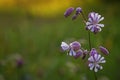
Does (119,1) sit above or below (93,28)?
above

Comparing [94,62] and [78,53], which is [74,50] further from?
[94,62]

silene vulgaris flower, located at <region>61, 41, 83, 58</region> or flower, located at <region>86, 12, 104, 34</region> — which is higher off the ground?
flower, located at <region>86, 12, 104, 34</region>

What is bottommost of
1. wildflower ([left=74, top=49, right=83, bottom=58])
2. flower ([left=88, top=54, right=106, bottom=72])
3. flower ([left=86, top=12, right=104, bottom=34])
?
flower ([left=88, top=54, right=106, bottom=72])

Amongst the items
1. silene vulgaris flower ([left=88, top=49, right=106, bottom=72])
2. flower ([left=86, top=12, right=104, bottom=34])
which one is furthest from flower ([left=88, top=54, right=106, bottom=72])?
flower ([left=86, top=12, right=104, bottom=34])

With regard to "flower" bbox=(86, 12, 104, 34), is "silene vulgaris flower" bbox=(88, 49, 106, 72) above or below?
below

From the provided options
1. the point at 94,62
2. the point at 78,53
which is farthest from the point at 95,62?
the point at 78,53

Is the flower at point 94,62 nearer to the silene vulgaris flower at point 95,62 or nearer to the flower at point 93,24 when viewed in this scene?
the silene vulgaris flower at point 95,62

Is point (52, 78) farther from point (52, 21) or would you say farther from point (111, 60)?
point (52, 21)

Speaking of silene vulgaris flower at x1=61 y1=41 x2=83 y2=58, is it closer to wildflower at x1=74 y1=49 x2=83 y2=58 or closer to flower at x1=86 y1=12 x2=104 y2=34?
wildflower at x1=74 y1=49 x2=83 y2=58

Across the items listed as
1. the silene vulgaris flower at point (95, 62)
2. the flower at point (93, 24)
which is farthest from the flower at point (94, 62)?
the flower at point (93, 24)

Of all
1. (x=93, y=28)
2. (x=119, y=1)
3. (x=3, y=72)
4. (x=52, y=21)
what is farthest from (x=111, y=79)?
(x=119, y=1)

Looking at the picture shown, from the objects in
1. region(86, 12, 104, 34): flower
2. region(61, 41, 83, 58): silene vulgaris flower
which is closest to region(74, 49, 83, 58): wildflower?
region(61, 41, 83, 58): silene vulgaris flower
